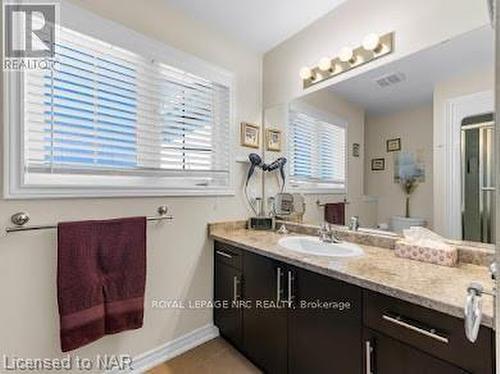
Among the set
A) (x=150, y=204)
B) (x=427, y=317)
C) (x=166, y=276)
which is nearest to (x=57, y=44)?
(x=150, y=204)

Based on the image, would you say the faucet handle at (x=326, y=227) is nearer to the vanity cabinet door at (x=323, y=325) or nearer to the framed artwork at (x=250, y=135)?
the vanity cabinet door at (x=323, y=325)

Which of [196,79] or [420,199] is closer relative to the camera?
[420,199]

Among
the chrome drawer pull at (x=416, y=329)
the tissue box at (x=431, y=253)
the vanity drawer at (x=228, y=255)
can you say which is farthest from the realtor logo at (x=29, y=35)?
the tissue box at (x=431, y=253)

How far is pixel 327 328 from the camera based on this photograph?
1238 millimetres

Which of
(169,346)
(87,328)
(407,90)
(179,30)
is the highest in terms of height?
(179,30)

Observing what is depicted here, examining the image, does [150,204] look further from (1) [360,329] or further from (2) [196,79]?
(1) [360,329]

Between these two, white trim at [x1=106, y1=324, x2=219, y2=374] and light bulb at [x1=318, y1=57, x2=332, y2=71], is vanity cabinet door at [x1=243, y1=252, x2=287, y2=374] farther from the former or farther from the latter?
light bulb at [x1=318, y1=57, x2=332, y2=71]

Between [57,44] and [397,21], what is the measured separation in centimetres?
181

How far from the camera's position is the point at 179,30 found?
6.11 ft

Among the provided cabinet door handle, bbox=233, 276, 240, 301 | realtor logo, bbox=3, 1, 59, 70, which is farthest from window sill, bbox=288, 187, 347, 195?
realtor logo, bbox=3, 1, 59, 70

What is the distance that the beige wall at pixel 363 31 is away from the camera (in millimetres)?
1316

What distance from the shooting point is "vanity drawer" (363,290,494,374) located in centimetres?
80

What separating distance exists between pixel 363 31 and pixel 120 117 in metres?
1.56

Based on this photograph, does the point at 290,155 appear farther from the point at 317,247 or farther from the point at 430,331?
the point at 430,331
